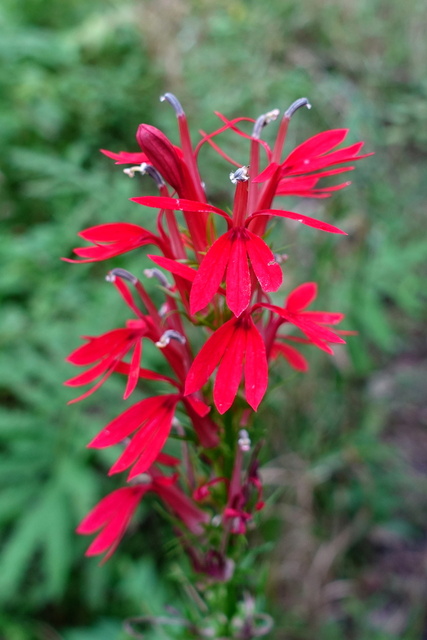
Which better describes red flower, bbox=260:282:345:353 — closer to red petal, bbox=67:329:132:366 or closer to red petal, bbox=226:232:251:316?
red petal, bbox=226:232:251:316

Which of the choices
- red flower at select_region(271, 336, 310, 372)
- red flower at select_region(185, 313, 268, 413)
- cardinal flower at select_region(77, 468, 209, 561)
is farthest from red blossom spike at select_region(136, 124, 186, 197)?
cardinal flower at select_region(77, 468, 209, 561)


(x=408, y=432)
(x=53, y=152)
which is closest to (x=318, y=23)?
(x=53, y=152)

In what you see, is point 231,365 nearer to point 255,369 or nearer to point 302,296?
point 255,369

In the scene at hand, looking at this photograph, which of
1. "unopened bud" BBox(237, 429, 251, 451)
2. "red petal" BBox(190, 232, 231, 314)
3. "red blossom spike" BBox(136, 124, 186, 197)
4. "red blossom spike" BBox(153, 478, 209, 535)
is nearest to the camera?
"red petal" BBox(190, 232, 231, 314)

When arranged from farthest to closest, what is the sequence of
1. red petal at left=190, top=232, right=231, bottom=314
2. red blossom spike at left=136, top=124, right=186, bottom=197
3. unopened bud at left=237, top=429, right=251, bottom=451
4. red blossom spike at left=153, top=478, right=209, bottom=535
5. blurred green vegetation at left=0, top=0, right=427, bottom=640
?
blurred green vegetation at left=0, top=0, right=427, bottom=640, red blossom spike at left=153, top=478, right=209, bottom=535, unopened bud at left=237, top=429, right=251, bottom=451, red blossom spike at left=136, top=124, right=186, bottom=197, red petal at left=190, top=232, right=231, bottom=314

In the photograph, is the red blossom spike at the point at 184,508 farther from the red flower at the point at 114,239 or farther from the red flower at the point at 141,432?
the red flower at the point at 114,239

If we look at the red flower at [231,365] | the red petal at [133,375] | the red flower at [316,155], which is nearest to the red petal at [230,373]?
the red flower at [231,365]
